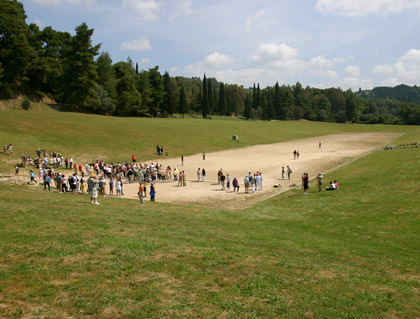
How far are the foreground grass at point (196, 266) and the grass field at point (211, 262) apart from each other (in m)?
0.03

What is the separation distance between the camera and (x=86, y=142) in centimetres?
5244

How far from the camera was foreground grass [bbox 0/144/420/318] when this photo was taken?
7.31 meters

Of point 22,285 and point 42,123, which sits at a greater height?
point 42,123

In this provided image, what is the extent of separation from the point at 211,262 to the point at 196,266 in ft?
1.89

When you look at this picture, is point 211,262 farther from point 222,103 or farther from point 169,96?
point 222,103

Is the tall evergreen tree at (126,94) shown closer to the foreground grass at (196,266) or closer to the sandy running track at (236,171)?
the sandy running track at (236,171)

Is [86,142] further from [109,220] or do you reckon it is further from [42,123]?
[109,220]

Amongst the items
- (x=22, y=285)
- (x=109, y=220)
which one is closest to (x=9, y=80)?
(x=109, y=220)

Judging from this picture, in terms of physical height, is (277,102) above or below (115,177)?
above

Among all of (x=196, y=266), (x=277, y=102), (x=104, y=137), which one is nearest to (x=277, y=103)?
(x=277, y=102)

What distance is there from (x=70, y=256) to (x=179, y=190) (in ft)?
68.7

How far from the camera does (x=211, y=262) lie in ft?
32.9

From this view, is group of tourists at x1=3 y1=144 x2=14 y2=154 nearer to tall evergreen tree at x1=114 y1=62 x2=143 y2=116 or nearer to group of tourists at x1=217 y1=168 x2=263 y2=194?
group of tourists at x1=217 y1=168 x2=263 y2=194

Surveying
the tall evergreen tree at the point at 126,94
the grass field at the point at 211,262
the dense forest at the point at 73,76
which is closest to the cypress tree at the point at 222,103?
the dense forest at the point at 73,76
